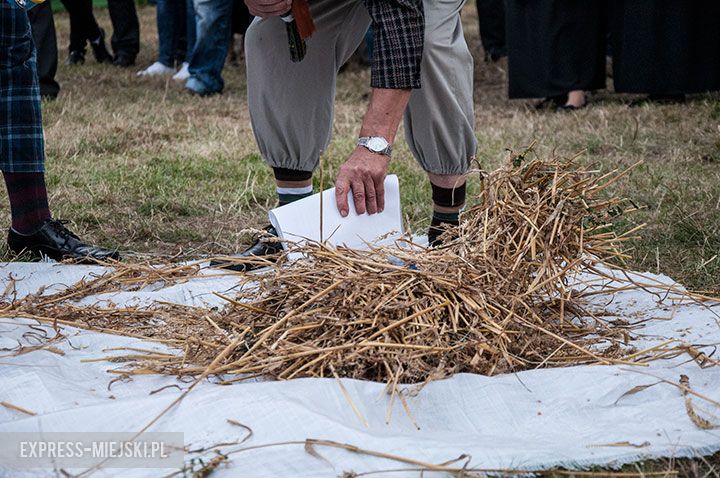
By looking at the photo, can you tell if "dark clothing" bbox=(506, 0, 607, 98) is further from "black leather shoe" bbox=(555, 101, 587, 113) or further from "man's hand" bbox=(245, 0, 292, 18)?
"man's hand" bbox=(245, 0, 292, 18)

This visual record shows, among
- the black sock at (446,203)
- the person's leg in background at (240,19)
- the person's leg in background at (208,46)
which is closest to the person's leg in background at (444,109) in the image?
the black sock at (446,203)

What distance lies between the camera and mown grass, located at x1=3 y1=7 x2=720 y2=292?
308cm

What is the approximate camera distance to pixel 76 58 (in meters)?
7.96

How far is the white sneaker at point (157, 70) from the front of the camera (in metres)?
7.38

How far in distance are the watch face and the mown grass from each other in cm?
42

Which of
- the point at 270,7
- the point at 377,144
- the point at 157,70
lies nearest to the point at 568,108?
the point at 157,70

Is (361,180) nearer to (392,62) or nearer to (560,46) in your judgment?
(392,62)

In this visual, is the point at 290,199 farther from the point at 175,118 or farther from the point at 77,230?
the point at 175,118

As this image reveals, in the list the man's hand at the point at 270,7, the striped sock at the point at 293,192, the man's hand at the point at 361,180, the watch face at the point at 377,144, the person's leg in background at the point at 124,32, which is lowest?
the person's leg in background at the point at 124,32

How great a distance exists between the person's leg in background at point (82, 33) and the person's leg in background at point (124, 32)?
0.44 ft

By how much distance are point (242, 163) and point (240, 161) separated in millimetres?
43

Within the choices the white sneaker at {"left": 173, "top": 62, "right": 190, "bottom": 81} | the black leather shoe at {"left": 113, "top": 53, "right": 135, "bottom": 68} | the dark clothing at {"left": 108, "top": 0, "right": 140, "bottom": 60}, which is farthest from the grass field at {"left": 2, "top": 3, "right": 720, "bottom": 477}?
the dark clothing at {"left": 108, "top": 0, "right": 140, "bottom": 60}

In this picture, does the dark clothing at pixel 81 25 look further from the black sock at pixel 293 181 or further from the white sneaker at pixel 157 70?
the black sock at pixel 293 181

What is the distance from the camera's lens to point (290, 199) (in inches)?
113
